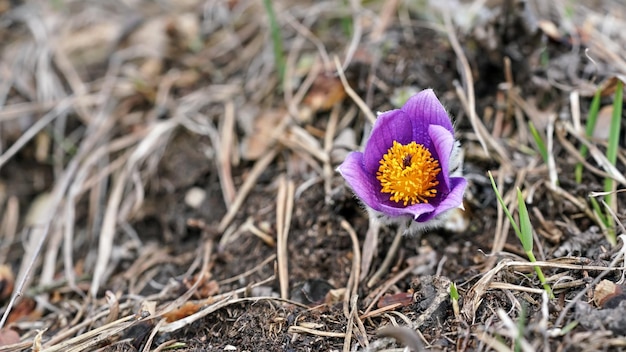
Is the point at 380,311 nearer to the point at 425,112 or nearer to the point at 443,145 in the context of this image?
the point at 443,145

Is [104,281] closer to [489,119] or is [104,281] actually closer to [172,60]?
[172,60]

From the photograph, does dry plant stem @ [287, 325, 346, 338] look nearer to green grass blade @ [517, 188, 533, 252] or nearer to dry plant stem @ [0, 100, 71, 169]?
green grass blade @ [517, 188, 533, 252]

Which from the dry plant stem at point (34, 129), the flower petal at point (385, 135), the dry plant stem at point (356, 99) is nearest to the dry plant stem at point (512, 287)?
the flower petal at point (385, 135)

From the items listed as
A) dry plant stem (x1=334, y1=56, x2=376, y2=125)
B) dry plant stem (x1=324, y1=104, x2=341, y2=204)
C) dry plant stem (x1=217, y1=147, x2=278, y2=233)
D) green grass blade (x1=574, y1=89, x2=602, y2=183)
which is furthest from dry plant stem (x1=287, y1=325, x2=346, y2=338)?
green grass blade (x1=574, y1=89, x2=602, y2=183)

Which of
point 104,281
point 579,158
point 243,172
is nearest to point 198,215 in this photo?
point 243,172

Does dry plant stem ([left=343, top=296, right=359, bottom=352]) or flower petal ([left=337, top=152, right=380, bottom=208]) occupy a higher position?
flower petal ([left=337, top=152, right=380, bottom=208])

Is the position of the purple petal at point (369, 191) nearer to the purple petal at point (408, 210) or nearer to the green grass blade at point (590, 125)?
the purple petal at point (408, 210)
